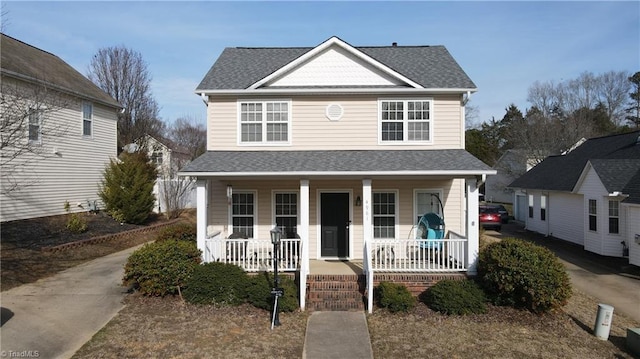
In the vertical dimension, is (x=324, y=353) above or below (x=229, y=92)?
below

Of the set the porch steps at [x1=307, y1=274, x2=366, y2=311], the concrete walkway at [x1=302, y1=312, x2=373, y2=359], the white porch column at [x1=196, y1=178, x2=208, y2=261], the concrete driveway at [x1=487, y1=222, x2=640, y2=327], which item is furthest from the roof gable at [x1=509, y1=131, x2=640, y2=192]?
the white porch column at [x1=196, y1=178, x2=208, y2=261]

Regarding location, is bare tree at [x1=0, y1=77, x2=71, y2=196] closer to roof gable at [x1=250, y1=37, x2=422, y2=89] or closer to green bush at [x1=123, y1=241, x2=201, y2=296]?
green bush at [x1=123, y1=241, x2=201, y2=296]

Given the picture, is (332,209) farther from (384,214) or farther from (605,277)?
(605,277)

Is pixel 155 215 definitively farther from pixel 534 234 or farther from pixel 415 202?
pixel 534 234

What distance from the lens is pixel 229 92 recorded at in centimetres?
1286

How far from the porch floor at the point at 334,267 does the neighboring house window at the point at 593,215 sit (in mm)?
11094

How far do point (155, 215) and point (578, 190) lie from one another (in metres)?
23.5

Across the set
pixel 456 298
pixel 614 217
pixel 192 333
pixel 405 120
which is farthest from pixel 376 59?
pixel 614 217

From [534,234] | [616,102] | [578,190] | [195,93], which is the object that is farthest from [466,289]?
[616,102]

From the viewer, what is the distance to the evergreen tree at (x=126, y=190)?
20.2 m

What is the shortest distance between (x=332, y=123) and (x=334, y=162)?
1.95 metres

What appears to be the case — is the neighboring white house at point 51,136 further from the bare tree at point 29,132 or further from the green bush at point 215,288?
the green bush at point 215,288

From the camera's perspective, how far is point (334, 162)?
11.8 metres

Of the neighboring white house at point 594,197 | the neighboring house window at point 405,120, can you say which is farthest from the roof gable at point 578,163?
the neighboring house window at point 405,120
